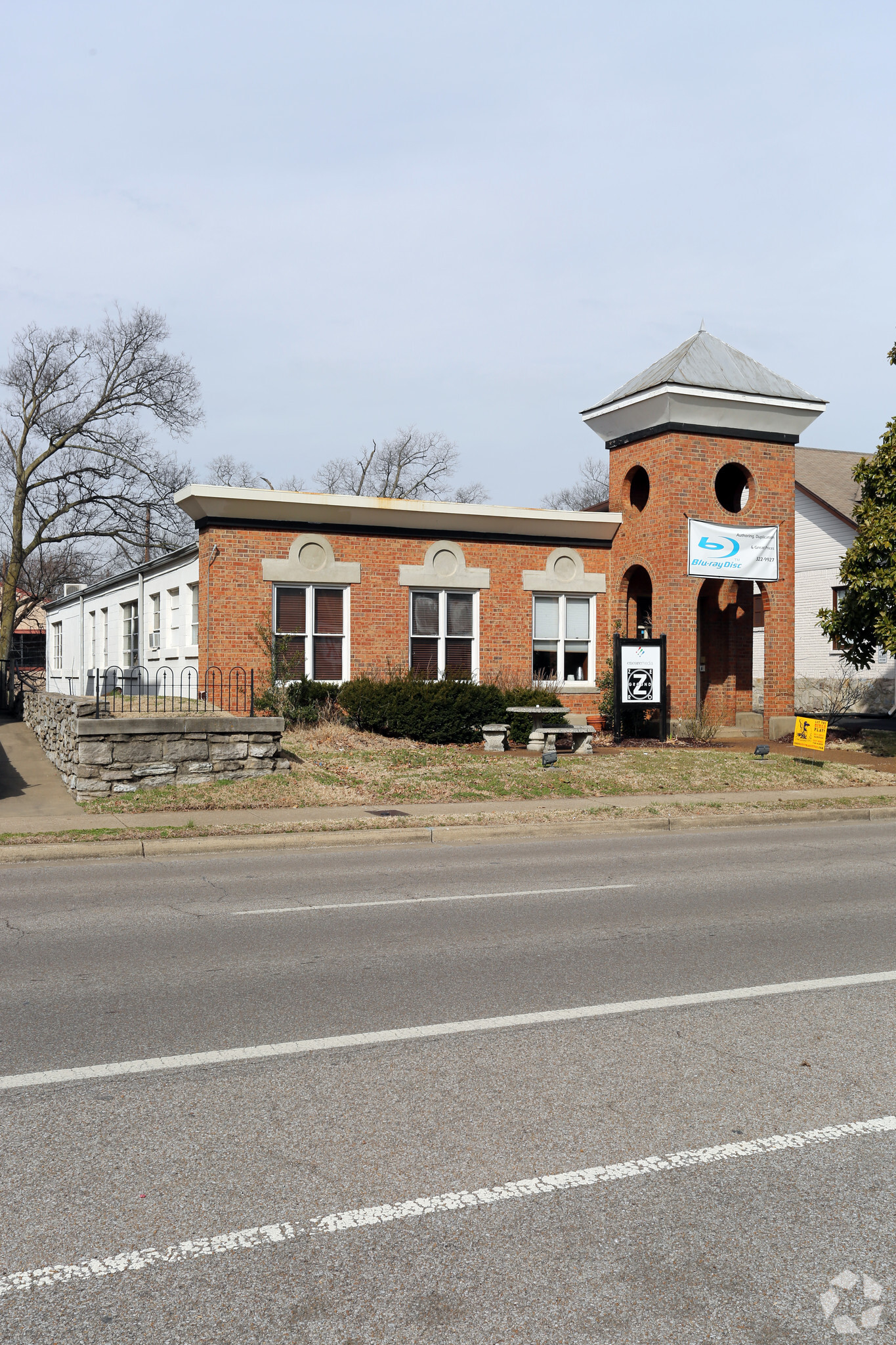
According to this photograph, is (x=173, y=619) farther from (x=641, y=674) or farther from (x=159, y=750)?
(x=641, y=674)

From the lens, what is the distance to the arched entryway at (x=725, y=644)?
86.0 feet

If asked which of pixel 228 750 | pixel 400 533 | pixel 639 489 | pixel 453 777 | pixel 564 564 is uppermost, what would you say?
pixel 639 489

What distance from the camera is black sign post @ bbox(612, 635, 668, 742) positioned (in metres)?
22.2

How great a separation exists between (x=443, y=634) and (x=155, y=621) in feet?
25.6

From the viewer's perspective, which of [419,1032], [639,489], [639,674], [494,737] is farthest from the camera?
[639,489]

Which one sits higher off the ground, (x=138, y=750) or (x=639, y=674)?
(x=639, y=674)

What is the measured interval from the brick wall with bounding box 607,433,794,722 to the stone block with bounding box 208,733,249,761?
36.0 feet

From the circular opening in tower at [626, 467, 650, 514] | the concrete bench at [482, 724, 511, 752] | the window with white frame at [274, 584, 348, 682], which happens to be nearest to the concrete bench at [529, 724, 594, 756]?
the concrete bench at [482, 724, 511, 752]

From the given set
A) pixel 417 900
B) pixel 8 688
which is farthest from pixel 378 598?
pixel 417 900

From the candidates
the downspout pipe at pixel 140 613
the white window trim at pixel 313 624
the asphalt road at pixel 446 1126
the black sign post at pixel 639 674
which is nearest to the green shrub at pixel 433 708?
the white window trim at pixel 313 624

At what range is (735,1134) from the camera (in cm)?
443

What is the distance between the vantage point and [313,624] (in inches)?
895

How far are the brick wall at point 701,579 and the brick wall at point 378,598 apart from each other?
123 cm

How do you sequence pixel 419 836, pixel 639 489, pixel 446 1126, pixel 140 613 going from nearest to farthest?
pixel 446 1126 → pixel 419 836 → pixel 639 489 → pixel 140 613
